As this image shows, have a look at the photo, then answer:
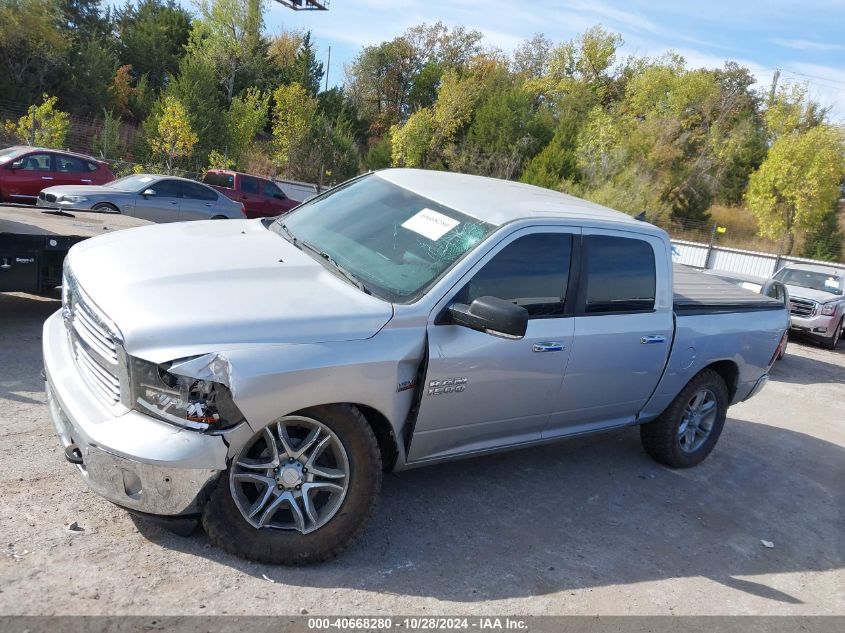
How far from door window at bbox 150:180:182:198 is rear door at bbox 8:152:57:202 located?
2.41 meters

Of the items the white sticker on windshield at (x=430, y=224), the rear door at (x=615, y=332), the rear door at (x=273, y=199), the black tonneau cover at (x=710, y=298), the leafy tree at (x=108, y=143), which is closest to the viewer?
the white sticker on windshield at (x=430, y=224)

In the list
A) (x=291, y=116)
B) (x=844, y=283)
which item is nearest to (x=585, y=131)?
(x=291, y=116)

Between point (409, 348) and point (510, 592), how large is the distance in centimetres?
133

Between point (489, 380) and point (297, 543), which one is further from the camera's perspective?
point (489, 380)

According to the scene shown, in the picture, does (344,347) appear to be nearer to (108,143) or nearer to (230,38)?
(108,143)

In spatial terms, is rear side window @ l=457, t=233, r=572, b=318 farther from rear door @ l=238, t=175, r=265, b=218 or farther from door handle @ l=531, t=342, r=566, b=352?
rear door @ l=238, t=175, r=265, b=218

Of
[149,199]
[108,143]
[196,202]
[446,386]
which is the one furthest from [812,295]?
[108,143]

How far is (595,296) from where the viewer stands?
4512 millimetres

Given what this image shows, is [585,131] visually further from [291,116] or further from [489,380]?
[489,380]

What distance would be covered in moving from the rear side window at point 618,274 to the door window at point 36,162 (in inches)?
547

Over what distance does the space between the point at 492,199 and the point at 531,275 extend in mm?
656

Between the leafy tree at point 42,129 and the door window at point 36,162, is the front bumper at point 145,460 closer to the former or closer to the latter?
the door window at point 36,162

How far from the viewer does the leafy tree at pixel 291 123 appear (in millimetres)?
35750

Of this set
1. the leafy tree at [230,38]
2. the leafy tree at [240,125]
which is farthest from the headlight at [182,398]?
the leafy tree at [230,38]
